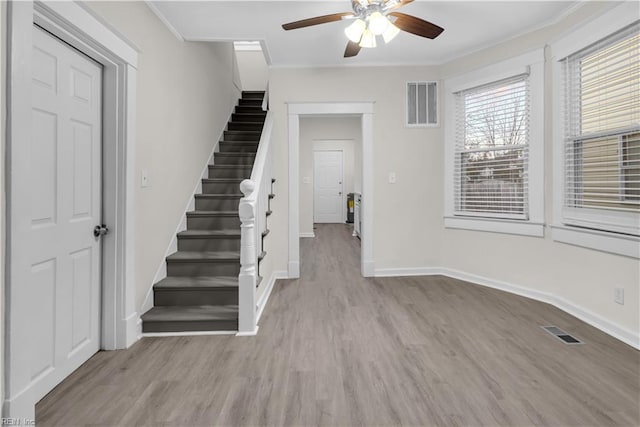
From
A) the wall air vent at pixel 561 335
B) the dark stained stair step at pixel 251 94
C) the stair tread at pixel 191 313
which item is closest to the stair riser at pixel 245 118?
the dark stained stair step at pixel 251 94

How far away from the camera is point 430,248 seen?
4059 millimetres

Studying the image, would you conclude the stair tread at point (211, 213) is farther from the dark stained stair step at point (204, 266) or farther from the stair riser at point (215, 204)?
the dark stained stair step at point (204, 266)

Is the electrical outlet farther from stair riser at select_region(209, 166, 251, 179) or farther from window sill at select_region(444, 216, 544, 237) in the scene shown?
window sill at select_region(444, 216, 544, 237)

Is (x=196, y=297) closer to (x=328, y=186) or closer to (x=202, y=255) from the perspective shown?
(x=202, y=255)

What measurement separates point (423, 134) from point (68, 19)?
341 cm

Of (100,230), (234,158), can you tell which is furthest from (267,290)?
(234,158)

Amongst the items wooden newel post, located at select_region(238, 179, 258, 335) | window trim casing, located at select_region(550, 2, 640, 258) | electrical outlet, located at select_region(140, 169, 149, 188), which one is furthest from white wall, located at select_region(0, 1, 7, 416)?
window trim casing, located at select_region(550, 2, 640, 258)

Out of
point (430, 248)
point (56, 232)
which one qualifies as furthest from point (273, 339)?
point (430, 248)

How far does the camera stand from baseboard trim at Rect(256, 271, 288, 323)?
9.38 ft

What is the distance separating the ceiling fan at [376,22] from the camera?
7.42 ft

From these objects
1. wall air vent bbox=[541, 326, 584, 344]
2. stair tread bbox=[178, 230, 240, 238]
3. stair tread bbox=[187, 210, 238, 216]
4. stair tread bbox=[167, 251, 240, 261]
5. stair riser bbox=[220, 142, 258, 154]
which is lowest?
wall air vent bbox=[541, 326, 584, 344]

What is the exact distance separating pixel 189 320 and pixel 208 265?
532 mm

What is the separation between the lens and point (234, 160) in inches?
166

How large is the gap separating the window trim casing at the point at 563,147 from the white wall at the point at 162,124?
3.36 metres
